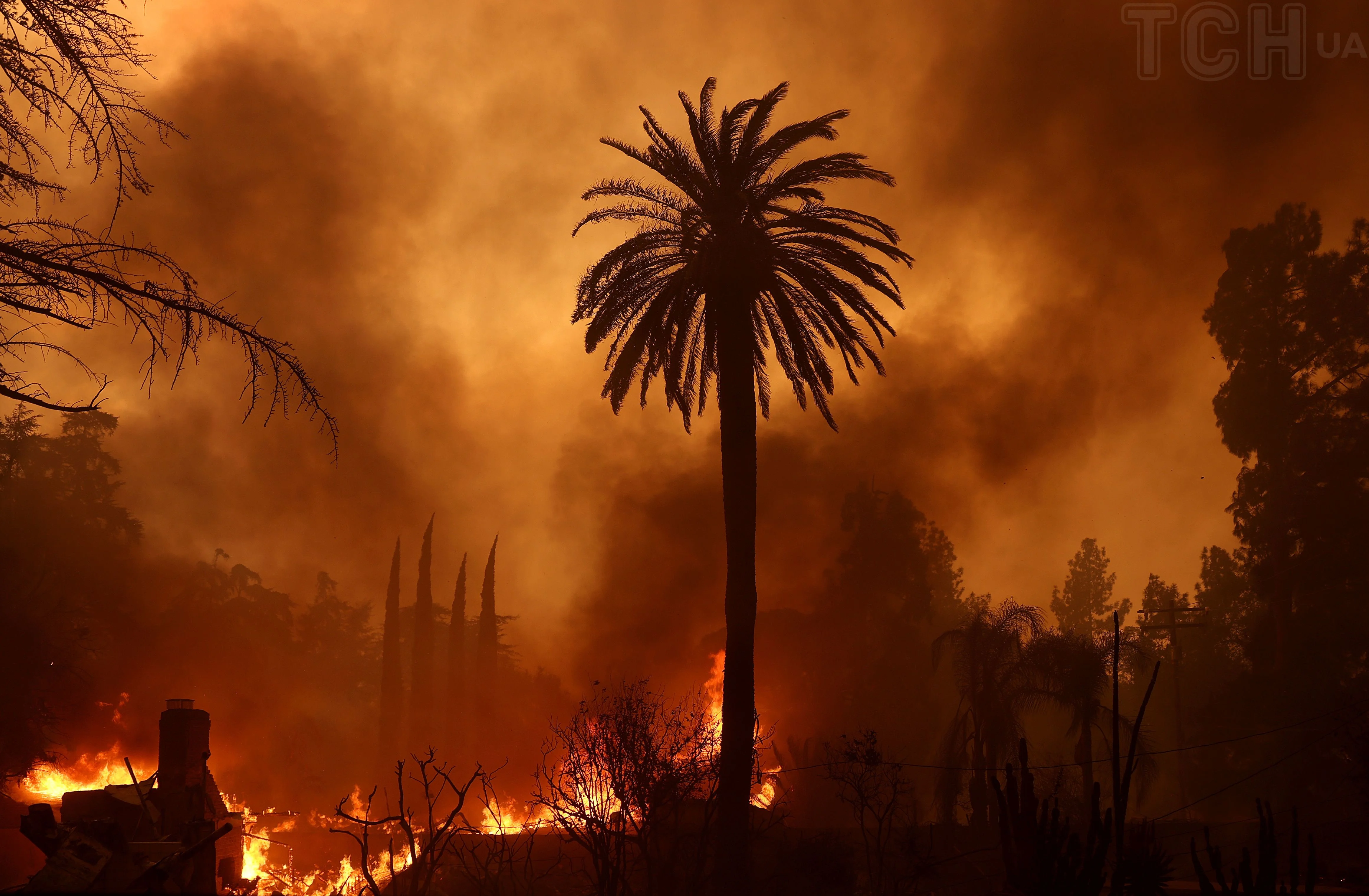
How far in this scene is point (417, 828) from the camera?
1825 inches

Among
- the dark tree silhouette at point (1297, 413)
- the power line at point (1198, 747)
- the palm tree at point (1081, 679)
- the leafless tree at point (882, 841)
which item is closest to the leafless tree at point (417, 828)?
the leafless tree at point (882, 841)

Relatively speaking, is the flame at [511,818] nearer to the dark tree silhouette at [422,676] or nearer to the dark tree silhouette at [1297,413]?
the dark tree silhouette at [422,676]

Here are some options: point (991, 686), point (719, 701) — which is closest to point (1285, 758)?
point (991, 686)

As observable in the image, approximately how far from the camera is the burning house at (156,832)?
322 inches

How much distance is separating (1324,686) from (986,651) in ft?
45.6

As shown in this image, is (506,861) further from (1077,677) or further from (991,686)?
(1077,677)

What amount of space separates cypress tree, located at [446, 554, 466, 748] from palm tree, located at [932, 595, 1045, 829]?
1249 inches

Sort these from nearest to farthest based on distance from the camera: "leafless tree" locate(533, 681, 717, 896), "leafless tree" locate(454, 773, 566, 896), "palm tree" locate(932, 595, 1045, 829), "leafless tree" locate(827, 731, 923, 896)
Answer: "leafless tree" locate(533, 681, 717, 896), "leafless tree" locate(454, 773, 566, 896), "leafless tree" locate(827, 731, 923, 896), "palm tree" locate(932, 595, 1045, 829)

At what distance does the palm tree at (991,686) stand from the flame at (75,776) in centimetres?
3334

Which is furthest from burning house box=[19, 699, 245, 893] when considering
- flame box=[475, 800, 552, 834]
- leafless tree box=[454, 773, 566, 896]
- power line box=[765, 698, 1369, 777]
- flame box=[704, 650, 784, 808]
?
flame box=[704, 650, 784, 808]

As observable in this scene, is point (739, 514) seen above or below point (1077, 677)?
above

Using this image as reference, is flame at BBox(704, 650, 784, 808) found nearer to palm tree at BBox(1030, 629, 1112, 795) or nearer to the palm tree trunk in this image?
palm tree at BBox(1030, 629, 1112, 795)

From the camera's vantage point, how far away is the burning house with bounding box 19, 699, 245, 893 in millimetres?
8180

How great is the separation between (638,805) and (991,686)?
2303 centimetres
